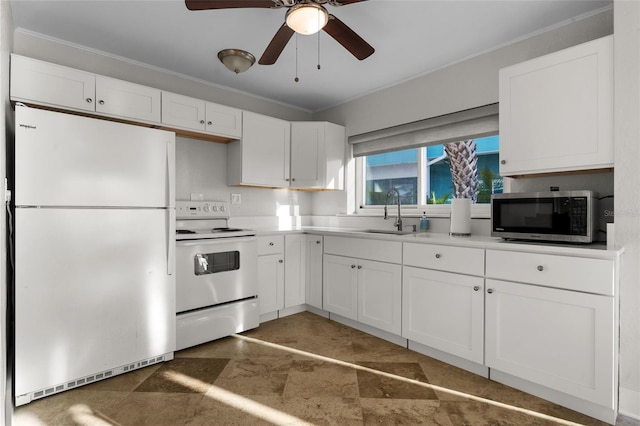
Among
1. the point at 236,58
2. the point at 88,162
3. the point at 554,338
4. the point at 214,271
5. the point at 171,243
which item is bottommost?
the point at 554,338

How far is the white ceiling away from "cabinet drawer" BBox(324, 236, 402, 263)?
1.54 m

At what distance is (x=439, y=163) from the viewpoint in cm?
324

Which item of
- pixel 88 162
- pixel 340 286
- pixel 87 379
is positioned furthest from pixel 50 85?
pixel 340 286

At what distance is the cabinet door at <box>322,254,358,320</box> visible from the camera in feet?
9.95

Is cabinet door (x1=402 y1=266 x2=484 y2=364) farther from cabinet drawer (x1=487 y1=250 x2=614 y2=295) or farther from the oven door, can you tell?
the oven door

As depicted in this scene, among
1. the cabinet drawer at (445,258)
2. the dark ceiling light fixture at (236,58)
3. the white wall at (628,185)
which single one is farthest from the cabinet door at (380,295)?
the dark ceiling light fixture at (236,58)

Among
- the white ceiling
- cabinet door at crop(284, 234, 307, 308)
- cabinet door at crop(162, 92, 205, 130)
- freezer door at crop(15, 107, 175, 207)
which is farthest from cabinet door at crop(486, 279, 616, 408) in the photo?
cabinet door at crop(162, 92, 205, 130)

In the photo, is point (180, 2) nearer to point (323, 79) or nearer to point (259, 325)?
point (323, 79)

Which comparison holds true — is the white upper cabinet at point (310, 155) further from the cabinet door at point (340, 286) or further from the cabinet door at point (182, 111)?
the cabinet door at point (182, 111)

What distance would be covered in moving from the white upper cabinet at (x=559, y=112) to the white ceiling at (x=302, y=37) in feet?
1.38

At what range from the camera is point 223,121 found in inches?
122

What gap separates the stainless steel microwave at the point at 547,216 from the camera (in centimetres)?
189

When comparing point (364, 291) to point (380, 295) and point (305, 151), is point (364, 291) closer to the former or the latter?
point (380, 295)

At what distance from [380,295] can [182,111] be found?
7.34 ft
